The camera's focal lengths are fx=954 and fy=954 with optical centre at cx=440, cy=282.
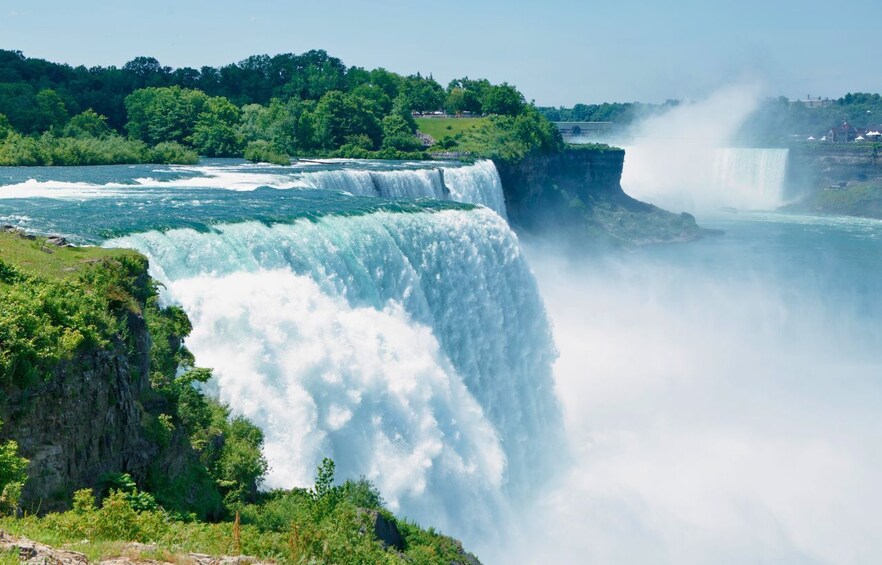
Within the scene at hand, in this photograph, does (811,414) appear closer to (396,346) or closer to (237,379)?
(396,346)

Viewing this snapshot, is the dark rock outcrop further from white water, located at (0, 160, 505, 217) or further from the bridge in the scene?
the bridge

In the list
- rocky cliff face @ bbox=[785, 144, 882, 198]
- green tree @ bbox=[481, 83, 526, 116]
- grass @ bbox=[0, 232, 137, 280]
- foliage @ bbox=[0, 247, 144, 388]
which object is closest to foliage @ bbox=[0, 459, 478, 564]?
foliage @ bbox=[0, 247, 144, 388]

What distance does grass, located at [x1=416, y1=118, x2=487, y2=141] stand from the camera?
6050 cm

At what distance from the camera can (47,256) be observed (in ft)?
46.0

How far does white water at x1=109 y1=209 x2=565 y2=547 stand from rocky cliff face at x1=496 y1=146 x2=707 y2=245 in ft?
91.0

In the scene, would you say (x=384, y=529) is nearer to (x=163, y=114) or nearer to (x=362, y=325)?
(x=362, y=325)

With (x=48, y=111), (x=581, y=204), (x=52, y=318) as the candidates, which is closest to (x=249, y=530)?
(x=52, y=318)

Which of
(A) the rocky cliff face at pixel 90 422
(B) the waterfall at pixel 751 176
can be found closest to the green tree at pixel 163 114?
(A) the rocky cliff face at pixel 90 422

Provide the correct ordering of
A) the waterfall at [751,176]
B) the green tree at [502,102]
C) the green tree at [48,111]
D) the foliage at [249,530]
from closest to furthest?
the foliage at [249,530], the green tree at [48,111], the green tree at [502,102], the waterfall at [751,176]

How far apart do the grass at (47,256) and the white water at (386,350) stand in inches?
60.9

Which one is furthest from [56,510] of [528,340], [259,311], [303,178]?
[303,178]

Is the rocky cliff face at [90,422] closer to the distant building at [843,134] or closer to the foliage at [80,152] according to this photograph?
the foliage at [80,152]

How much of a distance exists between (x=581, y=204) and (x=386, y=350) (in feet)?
140

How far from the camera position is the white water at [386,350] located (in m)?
16.2
